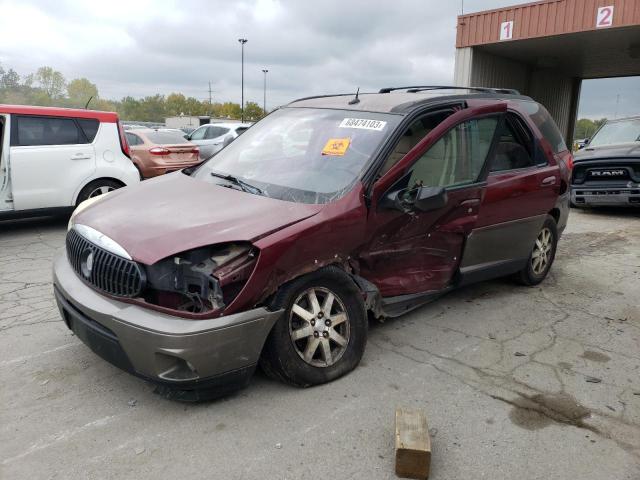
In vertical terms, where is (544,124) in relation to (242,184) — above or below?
above

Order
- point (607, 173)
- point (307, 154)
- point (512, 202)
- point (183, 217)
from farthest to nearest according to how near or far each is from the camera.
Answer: point (607, 173), point (512, 202), point (307, 154), point (183, 217)

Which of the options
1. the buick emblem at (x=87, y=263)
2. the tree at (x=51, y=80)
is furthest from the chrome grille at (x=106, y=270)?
the tree at (x=51, y=80)

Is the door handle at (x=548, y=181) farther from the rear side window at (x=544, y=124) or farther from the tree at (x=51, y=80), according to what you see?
the tree at (x=51, y=80)

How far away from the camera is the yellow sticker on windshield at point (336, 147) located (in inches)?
144

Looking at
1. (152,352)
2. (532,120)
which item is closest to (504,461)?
(152,352)

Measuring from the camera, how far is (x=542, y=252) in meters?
5.22

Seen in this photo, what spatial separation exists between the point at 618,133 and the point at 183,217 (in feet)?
32.7

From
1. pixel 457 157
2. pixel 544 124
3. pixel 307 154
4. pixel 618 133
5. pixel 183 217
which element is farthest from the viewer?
pixel 618 133

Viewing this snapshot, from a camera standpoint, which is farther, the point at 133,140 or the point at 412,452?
the point at 133,140

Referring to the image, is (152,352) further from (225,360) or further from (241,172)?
(241,172)

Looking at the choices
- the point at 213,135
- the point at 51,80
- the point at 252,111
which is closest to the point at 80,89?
the point at 51,80

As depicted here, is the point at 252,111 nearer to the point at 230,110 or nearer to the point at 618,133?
the point at 230,110

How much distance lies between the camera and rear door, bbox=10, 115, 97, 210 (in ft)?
23.0

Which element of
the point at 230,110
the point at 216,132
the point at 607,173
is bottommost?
the point at 607,173
